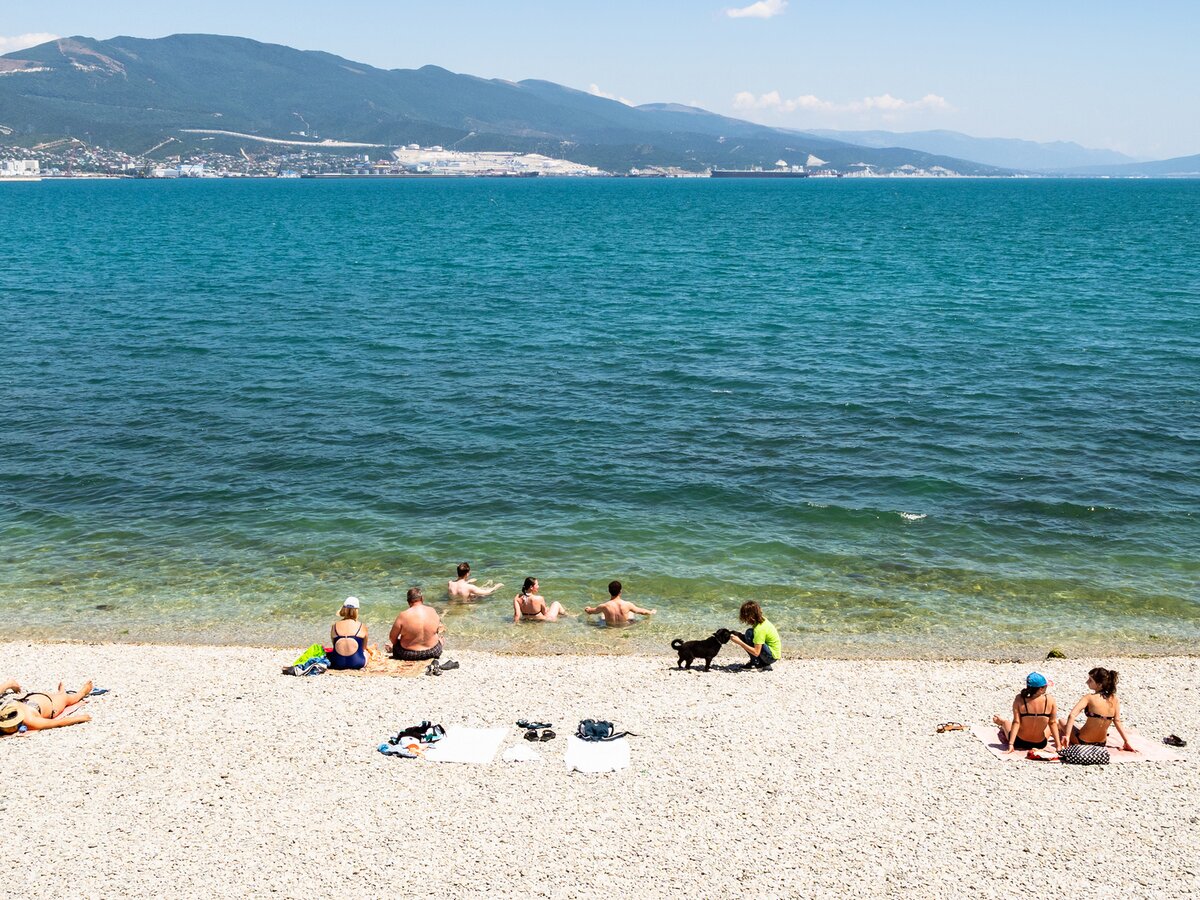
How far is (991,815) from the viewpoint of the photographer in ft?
42.4

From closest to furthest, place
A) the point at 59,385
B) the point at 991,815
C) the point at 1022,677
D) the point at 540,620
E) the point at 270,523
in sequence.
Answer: the point at 991,815, the point at 1022,677, the point at 540,620, the point at 270,523, the point at 59,385

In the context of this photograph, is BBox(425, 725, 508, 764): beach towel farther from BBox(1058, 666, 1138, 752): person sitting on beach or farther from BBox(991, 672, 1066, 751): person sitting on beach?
BBox(1058, 666, 1138, 752): person sitting on beach

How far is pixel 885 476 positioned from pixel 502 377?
56.2 feet

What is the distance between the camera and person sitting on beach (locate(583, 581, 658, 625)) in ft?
66.9

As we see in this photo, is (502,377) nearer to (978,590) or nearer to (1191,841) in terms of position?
(978,590)

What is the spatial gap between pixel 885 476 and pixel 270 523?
670 inches

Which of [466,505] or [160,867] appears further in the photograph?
[466,505]

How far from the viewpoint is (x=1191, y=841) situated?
485 inches

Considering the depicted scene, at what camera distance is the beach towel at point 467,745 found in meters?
14.3

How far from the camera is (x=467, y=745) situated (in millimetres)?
14680

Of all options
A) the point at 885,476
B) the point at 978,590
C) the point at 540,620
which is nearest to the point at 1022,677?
the point at 978,590

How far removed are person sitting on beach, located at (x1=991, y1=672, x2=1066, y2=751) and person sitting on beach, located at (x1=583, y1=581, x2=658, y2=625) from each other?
26.1 feet

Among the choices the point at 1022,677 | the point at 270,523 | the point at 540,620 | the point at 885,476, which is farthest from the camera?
the point at 885,476

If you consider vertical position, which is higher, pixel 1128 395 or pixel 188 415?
pixel 1128 395
